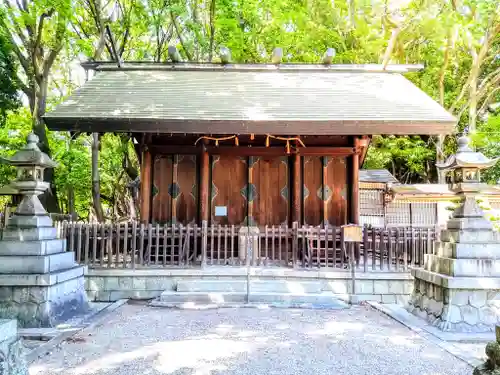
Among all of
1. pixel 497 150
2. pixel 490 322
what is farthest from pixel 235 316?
pixel 497 150

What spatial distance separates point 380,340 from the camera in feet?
17.4

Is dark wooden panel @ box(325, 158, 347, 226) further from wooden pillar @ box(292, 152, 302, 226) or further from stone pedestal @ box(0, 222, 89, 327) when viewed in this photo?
stone pedestal @ box(0, 222, 89, 327)

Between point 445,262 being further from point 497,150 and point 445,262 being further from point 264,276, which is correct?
point 497,150

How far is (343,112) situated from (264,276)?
451cm

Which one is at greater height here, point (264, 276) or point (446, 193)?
point (446, 193)

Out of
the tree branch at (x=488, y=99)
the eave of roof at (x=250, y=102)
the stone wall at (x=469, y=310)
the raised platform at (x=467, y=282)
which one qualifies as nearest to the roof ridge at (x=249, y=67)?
the eave of roof at (x=250, y=102)

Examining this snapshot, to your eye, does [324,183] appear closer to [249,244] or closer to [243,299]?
[249,244]

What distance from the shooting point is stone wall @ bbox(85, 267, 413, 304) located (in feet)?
26.9

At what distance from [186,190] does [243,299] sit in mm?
3785

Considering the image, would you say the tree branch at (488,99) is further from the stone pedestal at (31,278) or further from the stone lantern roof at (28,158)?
the stone pedestal at (31,278)

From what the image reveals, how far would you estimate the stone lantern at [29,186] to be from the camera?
6082 millimetres

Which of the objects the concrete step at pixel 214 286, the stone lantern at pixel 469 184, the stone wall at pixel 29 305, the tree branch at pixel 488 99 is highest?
the tree branch at pixel 488 99

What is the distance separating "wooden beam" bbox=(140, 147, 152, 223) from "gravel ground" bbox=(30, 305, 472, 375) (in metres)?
3.76

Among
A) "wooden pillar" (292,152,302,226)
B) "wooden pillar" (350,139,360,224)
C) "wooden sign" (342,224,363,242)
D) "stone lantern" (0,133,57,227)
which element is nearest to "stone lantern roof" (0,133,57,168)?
"stone lantern" (0,133,57,227)
